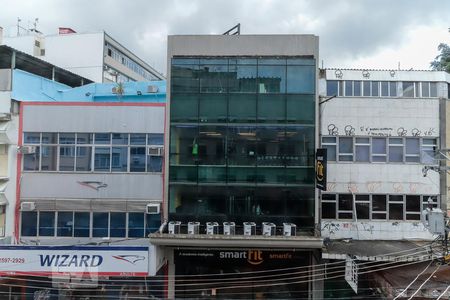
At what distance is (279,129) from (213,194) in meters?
3.64

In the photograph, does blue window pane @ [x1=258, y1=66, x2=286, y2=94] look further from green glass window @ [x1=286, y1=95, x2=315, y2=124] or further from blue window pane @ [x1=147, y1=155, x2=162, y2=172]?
blue window pane @ [x1=147, y1=155, x2=162, y2=172]

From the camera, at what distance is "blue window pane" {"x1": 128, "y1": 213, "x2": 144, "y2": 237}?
17656 millimetres

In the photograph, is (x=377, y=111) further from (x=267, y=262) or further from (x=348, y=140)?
(x=267, y=262)

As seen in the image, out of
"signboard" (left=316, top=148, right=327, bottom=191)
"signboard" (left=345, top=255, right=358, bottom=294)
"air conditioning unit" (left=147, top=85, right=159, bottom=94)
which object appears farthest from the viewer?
"air conditioning unit" (left=147, top=85, right=159, bottom=94)

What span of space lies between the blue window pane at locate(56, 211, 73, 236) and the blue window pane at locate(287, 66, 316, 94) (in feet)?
34.1

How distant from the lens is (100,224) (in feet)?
58.1

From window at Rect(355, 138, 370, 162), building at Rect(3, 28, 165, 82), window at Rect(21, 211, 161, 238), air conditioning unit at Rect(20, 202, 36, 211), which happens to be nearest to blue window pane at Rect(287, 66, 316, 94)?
window at Rect(355, 138, 370, 162)

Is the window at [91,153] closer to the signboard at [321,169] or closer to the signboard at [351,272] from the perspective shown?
the signboard at [321,169]

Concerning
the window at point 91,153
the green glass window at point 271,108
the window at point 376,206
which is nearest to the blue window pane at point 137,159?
the window at point 91,153

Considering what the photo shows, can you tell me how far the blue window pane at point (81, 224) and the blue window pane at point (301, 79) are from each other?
385 inches

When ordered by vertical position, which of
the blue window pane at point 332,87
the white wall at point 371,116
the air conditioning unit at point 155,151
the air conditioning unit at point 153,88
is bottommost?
the air conditioning unit at point 155,151

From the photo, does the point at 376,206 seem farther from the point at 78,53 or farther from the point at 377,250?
the point at 78,53

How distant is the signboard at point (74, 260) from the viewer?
1539 cm

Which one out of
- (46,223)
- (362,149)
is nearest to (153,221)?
(46,223)
